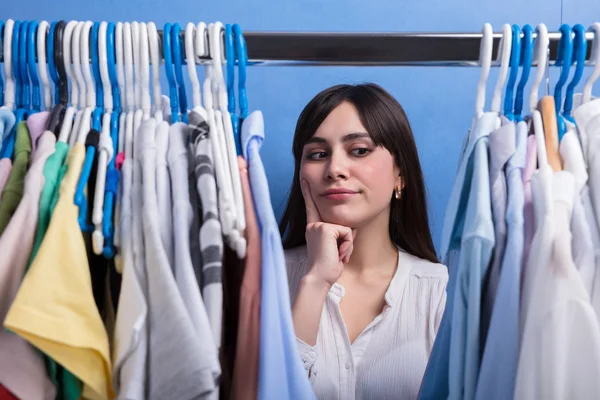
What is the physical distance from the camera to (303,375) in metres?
0.71

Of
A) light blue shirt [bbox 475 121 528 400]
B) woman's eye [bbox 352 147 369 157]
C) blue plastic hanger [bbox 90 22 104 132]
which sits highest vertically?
blue plastic hanger [bbox 90 22 104 132]

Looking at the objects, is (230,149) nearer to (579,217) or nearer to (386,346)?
(579,217)

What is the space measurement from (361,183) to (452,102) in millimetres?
333

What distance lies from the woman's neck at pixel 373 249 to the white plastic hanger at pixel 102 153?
0.69 m

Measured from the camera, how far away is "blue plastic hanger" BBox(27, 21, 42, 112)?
0.84 m

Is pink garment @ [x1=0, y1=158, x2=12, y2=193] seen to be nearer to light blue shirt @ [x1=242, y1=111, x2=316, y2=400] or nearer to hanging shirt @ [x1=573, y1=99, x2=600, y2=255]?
light blue shirt @ [x1=242, y1=111, x2=316, y2=400]

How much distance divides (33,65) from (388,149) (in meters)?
0.66

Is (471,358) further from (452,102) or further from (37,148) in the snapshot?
(452,102)

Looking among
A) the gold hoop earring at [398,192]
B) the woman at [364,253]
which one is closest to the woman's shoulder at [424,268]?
the woman at [364,253]

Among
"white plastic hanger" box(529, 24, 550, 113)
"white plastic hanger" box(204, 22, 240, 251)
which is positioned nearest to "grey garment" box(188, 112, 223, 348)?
"white plastic hanger" box(204, 22, 240, 251)

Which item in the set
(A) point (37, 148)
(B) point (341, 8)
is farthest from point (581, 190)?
(B) point (341, 8)

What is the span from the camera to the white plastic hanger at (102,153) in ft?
2.42

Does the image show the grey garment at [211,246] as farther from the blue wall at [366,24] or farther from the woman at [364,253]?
the blue wall at [366,24]

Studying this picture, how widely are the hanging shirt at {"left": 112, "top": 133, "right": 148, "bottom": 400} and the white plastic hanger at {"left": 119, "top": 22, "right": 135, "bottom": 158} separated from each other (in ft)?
0.49
